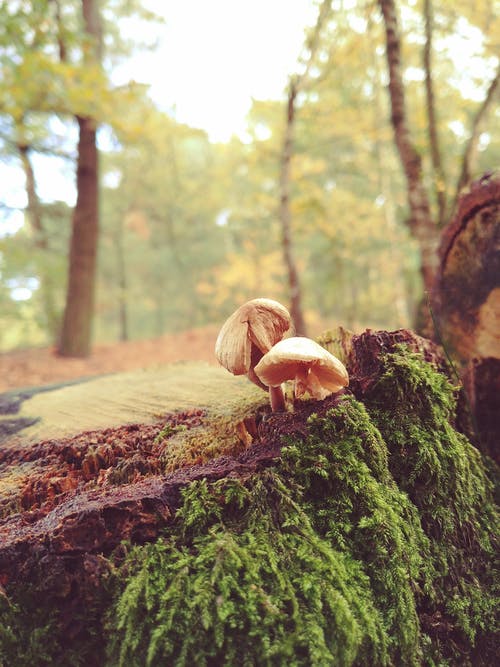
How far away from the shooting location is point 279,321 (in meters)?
1.50

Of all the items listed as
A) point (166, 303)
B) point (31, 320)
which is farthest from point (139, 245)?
point (31, 320)

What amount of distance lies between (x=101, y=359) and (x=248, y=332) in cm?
745

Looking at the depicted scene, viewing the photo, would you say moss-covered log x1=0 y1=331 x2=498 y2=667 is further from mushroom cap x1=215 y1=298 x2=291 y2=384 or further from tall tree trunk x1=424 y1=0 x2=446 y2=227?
tall tree trunk x1=424 y1=0 x2=446 y2=227

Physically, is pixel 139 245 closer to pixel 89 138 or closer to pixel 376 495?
pixel 89 138

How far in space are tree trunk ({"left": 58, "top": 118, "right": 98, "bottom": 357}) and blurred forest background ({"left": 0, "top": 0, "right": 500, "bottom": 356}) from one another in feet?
0.09

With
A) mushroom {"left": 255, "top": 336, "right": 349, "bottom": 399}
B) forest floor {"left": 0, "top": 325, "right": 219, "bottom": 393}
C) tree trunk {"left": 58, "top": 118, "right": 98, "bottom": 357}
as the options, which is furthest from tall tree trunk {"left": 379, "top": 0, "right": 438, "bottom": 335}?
tree trunk {"left": 58, "top": 118, "right": 98, "bottom": 357}

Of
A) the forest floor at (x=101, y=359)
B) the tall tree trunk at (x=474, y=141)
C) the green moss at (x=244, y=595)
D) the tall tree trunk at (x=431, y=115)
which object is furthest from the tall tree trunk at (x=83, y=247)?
the green moss at (x=244, y=595)

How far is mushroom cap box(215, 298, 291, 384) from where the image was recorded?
1363 mm

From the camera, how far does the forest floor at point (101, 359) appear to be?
264 inches

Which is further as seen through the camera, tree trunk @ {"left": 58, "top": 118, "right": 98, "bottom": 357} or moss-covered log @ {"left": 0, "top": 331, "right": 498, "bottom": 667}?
tree trunk @ {"left": 58, "top": 118, "right": 98, "bottom": 357}

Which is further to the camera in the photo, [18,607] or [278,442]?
[278,442]

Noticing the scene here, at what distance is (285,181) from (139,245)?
1424cm

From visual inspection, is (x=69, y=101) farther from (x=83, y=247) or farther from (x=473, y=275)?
(x=473, y=275)

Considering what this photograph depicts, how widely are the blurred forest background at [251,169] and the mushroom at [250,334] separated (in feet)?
9.62
